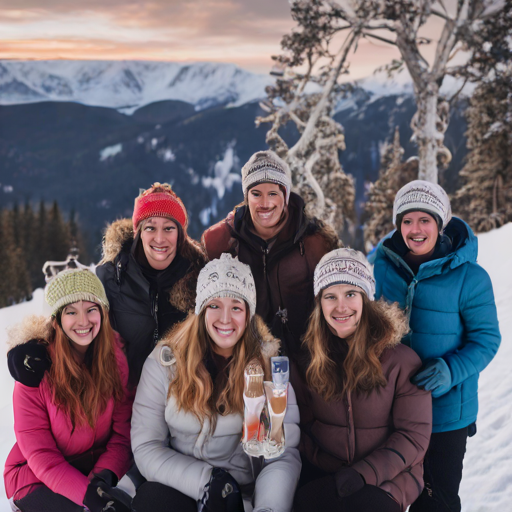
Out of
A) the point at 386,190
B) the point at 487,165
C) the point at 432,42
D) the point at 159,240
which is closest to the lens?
the point at 159,240

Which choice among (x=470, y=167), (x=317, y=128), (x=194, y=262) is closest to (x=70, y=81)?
(x=317, y=128)

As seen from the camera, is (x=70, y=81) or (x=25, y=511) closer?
(x=25, y=511)

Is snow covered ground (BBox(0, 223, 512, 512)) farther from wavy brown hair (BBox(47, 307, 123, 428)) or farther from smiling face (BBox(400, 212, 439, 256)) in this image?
smiling face (BBox(400, 212, 439, 256))

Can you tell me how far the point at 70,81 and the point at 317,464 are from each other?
62.3 feet

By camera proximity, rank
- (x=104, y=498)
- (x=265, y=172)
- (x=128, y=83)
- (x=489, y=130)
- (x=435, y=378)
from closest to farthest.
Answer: (x=104, y=498) → (x=435, y=378) → (x=265, y=172) → (x=489, y=130) → (x=128, y=83)

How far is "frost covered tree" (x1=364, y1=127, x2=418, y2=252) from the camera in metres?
13.0

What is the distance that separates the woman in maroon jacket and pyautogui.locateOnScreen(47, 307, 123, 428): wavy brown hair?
3.51 feet

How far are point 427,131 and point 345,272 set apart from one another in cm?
939

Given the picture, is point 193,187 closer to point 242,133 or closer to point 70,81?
point 242,133

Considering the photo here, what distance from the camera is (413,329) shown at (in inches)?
102

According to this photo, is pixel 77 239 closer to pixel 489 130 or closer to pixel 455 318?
pixel 489 130

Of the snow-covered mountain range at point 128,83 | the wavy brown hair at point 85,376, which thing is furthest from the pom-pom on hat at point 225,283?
the snow-covered mountain range at point 128,83

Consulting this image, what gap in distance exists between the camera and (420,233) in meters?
2.51

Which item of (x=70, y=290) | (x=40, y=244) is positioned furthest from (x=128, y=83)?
(x=70, y=290)
